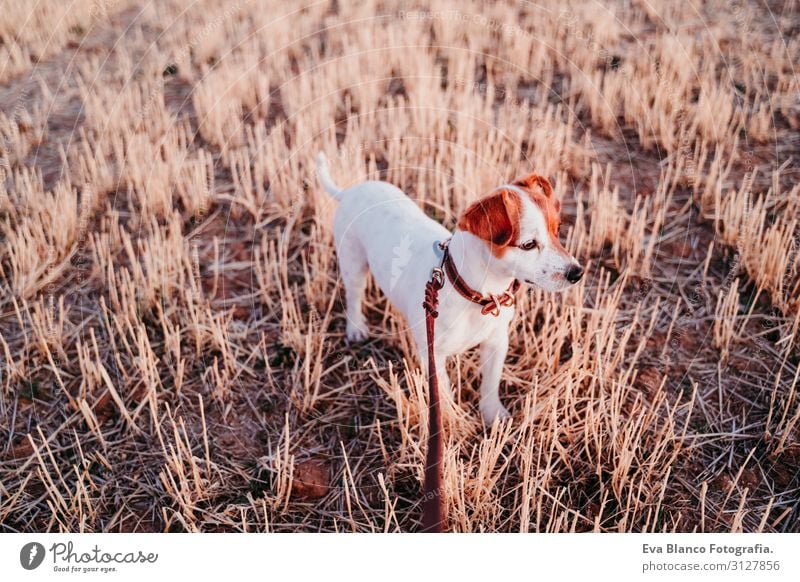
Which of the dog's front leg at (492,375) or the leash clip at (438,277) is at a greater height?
the leash clip at (438,277)

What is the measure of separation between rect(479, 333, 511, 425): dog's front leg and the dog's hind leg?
0.84 m

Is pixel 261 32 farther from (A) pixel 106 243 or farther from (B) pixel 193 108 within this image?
(A) pixel 106 243

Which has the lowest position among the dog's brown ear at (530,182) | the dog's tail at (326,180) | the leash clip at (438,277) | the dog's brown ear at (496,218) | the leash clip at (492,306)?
the leash clip at (492,306)

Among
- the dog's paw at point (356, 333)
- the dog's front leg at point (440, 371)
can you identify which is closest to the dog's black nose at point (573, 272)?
the dog's front leg at point (440, 371)

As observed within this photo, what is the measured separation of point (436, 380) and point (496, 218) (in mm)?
678

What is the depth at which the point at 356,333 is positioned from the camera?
3.34 meters

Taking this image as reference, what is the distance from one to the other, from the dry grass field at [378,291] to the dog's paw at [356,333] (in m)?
0.06

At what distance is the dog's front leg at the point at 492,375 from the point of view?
2.66 metres

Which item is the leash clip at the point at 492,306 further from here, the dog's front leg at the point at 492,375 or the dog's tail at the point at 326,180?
the dog's tail at the point at 326,180

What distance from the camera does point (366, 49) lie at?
21.0 ft

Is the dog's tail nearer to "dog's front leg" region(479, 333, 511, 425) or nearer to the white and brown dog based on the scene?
the white and brown dog
